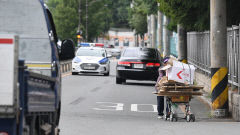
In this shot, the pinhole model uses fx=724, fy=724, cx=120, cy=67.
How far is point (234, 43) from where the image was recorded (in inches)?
691

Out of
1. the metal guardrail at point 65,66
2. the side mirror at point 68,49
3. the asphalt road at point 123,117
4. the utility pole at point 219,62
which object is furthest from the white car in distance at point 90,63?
the side mirror at point 68,49

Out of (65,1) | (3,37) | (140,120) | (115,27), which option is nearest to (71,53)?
(3,37)

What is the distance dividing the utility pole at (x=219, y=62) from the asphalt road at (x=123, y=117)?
1.49 ft

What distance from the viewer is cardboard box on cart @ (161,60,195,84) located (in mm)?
15703

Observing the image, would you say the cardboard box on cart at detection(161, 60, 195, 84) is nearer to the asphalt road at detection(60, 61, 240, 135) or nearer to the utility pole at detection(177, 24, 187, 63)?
the asphalt road at detection(60, 61, 240, 135)

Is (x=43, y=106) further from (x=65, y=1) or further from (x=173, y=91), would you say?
(x=65, y=1)

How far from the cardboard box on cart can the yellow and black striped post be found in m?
1.54

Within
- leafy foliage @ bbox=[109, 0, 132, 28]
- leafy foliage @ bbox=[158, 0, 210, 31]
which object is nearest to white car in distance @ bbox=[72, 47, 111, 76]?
leafy foliage @ bbox=[158, 0, 210, 31]

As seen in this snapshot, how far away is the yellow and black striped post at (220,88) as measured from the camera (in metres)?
17.2

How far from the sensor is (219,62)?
1745 cm

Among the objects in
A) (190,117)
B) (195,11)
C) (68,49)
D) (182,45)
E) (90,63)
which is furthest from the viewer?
(182,45)

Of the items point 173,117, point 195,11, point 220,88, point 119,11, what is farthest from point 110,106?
point 119,11

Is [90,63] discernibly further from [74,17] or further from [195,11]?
[74,17]

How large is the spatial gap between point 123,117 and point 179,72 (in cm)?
168
